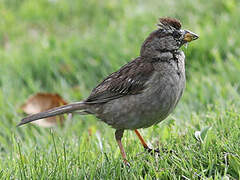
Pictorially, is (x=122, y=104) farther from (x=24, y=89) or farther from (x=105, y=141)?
(x=24, y=89)

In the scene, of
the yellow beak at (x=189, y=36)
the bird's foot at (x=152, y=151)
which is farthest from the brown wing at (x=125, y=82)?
the bird's foot at (x=152, y=151)

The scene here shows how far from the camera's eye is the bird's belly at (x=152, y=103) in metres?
3.83

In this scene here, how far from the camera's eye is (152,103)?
3844 mm

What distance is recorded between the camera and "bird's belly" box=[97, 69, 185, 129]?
151 inches

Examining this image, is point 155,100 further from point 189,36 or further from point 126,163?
point 189,36

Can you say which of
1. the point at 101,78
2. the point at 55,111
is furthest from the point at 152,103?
the point at 101,78

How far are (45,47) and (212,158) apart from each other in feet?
Answer: 13.6

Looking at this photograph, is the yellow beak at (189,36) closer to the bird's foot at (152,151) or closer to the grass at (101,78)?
the grass at (101,78)

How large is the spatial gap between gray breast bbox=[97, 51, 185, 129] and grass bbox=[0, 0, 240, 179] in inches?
11.3

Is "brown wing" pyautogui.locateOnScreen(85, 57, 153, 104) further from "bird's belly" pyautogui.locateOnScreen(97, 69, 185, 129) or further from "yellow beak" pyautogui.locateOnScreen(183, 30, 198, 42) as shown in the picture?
"yellow beak" pyautogui.locateOnScreen(183, 30, 198, 42)

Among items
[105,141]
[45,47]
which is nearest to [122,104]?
[105,141]

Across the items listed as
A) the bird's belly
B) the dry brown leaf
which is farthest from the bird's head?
the dry brown leaf

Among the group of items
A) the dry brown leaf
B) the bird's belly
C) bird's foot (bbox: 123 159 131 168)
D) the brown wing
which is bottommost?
bird's foot (bbox: 123 159 131 168)

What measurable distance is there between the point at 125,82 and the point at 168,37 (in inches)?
21.1
